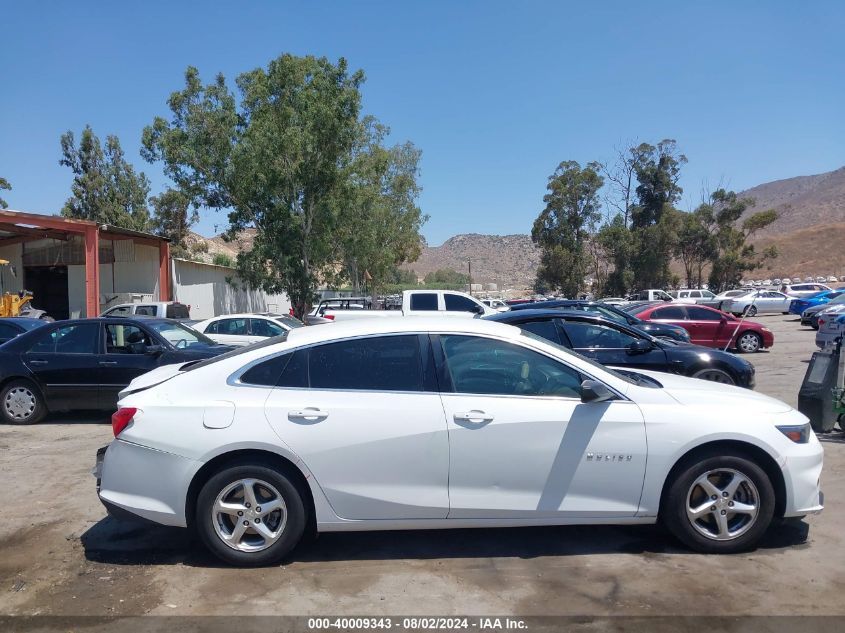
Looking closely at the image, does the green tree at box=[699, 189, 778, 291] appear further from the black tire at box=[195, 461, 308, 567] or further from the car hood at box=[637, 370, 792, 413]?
the black tire at box=[195, 461, 308, 567]

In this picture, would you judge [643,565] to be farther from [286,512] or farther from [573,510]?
[286,512]

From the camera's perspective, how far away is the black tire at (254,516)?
452 cm

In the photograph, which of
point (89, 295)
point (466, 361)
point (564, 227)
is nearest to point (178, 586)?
point (466, 361)

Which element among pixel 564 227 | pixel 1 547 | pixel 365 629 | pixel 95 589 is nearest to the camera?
pixel 365 629

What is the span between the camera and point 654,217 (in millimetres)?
48188

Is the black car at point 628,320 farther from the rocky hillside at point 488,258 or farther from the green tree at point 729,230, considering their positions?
the rocky hillside at point 488,258

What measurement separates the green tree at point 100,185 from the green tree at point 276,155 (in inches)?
674

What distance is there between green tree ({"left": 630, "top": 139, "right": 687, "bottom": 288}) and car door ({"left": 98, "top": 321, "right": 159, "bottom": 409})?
41846 mm

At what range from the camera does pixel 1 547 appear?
511 centimetres

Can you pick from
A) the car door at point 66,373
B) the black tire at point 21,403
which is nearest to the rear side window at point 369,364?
the car door at point 66,373

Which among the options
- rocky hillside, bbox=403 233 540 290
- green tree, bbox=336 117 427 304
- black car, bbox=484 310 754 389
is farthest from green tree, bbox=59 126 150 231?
rocky hillside, bbox=403 233 540 290

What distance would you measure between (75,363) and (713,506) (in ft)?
27.0

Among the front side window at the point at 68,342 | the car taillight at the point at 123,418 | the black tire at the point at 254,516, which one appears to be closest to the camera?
the black tire at the point at 254,516

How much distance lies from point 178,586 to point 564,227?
43732mm
